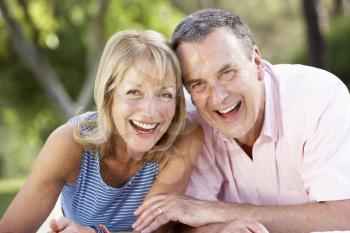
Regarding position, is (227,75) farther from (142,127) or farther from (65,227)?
(65,227)

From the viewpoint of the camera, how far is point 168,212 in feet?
11.2

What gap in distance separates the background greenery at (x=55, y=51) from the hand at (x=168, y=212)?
6.47 meters

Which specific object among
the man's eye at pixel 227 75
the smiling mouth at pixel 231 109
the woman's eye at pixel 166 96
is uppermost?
the man's eye at pixel 227 75

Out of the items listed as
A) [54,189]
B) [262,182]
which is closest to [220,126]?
[262,182]

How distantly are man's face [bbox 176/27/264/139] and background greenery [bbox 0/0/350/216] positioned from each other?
6.73 m

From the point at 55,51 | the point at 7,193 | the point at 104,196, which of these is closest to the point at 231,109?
the point at 104,196

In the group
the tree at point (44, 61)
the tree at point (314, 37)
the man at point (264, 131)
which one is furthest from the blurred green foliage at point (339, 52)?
the man at point (264, 131)

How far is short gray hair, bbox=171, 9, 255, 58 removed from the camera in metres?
3.36

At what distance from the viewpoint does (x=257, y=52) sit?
3566 millimetres

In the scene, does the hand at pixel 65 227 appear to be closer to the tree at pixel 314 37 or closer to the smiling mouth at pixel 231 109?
the smiling mouth at pixel 231 109

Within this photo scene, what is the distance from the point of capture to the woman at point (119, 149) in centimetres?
331

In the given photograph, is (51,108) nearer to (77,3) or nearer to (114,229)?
(77,3)

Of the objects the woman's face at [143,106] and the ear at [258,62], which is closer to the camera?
the woman's face at [143,106]

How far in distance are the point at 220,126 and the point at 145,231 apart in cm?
66
